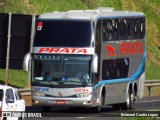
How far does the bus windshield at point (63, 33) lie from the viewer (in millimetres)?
31875

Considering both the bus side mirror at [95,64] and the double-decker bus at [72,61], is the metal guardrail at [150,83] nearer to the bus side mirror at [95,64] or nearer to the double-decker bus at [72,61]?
the double-decker bus at [72,61]

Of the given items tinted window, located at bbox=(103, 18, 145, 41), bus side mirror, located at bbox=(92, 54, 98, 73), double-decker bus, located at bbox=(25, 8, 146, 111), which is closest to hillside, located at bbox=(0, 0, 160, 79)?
tinted window, located at bbox=(103, 18, 145, 41)

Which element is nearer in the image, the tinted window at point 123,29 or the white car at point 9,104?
the white car at point 9,104

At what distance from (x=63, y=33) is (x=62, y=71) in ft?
4.87

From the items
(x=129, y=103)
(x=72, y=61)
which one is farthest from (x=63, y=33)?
(x=129, y=103)

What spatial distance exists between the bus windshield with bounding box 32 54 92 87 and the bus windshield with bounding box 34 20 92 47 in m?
0.51

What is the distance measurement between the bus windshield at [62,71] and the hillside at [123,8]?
50.8 feet

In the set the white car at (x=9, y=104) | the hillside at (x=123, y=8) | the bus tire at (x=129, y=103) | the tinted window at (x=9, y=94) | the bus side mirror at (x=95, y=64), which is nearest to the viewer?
the white car at (x=9, y=104)

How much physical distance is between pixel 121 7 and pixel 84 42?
31168 mm

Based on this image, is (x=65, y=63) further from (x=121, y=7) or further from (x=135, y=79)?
(x=121, y=7)

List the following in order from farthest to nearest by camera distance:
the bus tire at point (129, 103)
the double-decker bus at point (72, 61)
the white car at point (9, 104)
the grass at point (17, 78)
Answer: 1. the grass at point (17, 78)
2. the bus tire at point (129, 103)
3. the double-decker bus at point (72, 61)
4. the white car at point (9, 104)

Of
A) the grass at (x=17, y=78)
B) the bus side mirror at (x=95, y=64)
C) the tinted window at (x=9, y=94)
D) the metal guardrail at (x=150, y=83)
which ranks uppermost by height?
the tinted window at (x=9, y=94)

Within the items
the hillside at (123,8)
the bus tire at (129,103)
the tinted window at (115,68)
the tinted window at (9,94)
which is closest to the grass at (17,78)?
Answer: the hillside at (123,8)

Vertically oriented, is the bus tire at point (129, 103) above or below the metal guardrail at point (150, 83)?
above
